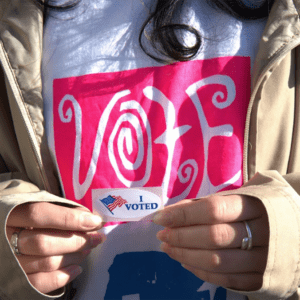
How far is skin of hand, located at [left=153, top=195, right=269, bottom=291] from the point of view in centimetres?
71

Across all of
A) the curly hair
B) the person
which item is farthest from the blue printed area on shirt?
the curly hair

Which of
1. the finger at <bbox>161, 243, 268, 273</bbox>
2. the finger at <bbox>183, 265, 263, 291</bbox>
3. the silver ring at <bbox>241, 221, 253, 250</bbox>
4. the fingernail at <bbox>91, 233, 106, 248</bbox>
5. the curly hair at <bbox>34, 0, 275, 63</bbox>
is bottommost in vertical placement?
the finger at <bbox>183, 265, 263, 291</bbox>

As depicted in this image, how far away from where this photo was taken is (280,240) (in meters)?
0.69

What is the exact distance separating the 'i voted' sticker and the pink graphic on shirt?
50 millimetres

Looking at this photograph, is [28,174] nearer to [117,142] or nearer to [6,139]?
[6,139]

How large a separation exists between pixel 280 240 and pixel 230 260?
121 mm

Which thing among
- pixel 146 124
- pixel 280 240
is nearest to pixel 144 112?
pixel 146 124

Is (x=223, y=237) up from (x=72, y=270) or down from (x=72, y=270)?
up

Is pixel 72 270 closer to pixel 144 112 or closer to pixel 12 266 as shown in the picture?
pixel 12 266

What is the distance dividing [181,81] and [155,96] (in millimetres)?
86

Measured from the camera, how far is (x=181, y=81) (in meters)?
0.89

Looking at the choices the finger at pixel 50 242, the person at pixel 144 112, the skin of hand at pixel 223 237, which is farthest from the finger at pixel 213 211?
the finger at pixel 50 242

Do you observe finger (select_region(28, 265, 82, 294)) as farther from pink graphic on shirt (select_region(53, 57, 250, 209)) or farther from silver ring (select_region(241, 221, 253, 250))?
silver ring (select_region(241, 221, 253, 250))

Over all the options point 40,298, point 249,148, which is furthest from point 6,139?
point 249,148
